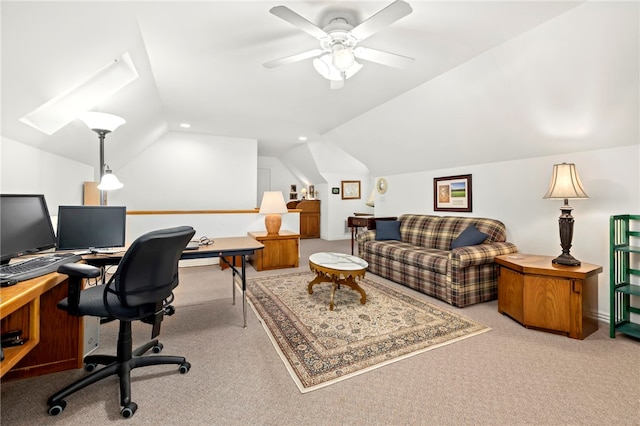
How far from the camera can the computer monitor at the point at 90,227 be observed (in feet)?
7.04

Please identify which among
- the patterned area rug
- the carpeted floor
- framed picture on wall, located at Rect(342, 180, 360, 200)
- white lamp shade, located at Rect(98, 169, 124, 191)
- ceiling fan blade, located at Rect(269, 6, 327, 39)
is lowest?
the carpeted floor

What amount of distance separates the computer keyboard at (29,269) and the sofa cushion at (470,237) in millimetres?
3701

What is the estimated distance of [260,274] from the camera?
13.9 ft

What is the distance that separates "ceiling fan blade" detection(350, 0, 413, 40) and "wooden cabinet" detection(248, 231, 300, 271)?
10.7 feet

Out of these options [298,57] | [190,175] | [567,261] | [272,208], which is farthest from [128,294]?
[190,175]

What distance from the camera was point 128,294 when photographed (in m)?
1.53

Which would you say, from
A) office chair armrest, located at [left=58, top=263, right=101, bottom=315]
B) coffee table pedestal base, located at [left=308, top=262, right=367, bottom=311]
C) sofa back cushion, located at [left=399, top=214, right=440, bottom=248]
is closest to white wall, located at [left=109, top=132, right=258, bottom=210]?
sofa back cushion, located at [left=399, top=214, right=440, bottom=248]

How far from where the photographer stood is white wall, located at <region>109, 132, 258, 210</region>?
539cm

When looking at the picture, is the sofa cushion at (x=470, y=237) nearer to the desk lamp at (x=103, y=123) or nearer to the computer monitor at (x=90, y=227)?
the computer monitor at (x=90, y=227)

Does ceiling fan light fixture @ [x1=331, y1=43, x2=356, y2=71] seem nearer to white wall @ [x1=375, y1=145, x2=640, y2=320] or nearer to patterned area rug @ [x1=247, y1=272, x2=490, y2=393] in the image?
patterned area rug @ [x1=247, y1=272, x2=490, y2=393]

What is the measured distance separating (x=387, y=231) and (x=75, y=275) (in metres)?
3.93

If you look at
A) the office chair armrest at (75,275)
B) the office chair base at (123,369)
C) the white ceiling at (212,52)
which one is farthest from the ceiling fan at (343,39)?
the office chair base at (123,369)

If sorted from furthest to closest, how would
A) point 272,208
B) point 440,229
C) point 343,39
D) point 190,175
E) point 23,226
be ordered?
1. point 190,175
2. point 272,208
3. point 440,229
4. point 343,39
5. point 23,226

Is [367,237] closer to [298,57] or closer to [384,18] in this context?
[298,57]
